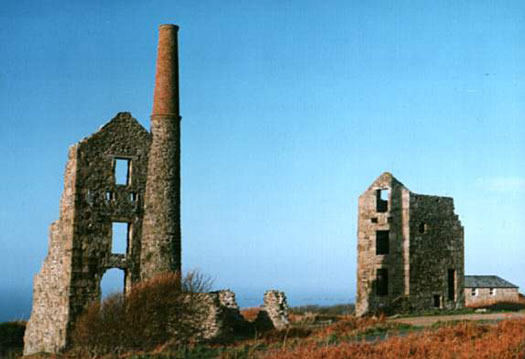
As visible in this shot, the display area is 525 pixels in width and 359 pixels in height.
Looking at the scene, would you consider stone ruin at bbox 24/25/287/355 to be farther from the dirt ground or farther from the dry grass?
the dry grass

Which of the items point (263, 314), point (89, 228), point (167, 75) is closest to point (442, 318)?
point (263, 314)

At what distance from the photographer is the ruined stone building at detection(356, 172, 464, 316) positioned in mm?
34781

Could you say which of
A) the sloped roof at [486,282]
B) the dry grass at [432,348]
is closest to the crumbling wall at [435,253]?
the dry grass at [432,348]

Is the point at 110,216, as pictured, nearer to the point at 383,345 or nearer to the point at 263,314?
the point at 263,314

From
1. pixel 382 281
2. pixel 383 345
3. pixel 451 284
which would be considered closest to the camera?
pixel 383 345

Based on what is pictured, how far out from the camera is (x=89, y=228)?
29.4m

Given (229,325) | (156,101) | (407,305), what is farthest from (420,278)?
(156,101)

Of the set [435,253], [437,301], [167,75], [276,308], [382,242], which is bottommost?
[437,301]

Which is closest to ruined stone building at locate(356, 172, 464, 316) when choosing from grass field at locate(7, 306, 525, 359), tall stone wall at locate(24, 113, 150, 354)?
grass field at locate(7, 306, 525, 359)

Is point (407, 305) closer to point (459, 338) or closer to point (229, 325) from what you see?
point (229, 325)

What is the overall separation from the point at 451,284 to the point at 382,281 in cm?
382

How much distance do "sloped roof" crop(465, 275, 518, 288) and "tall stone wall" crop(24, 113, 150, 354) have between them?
2920cm

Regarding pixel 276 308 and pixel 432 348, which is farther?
pixel 276 308

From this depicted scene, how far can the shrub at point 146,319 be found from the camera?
77.5 ft
